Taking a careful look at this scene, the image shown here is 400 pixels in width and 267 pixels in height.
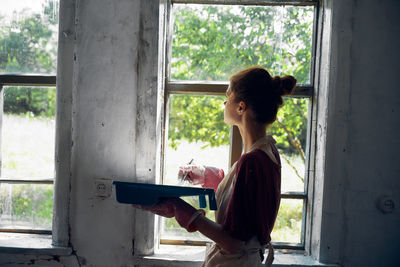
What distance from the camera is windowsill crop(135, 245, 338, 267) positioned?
5.32ft

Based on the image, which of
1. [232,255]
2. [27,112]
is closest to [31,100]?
[27,112]

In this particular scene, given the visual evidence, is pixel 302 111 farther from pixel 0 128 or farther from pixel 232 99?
pixel 0 128

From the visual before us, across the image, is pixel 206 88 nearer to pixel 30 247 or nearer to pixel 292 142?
pixel 292 142

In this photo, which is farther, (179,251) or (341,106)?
(179,251)

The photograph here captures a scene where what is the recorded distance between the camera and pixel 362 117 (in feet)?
5.35

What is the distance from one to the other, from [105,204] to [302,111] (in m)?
1.19

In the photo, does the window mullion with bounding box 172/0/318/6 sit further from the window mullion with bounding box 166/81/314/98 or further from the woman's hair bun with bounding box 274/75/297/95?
the woman's hair bun with bounding box 274/75/297/95

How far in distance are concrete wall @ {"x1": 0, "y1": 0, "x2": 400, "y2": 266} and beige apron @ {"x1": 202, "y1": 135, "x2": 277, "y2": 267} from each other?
1.62 feet

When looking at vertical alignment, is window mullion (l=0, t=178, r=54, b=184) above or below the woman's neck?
below

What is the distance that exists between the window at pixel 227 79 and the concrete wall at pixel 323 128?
181 millimetres

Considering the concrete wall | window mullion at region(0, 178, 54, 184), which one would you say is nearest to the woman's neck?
the concrete wall

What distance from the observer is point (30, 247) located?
65.3 inches

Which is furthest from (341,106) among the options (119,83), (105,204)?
(105,204)

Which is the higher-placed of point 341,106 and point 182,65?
point 182,65
